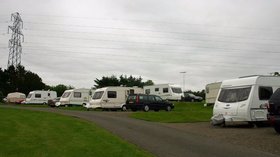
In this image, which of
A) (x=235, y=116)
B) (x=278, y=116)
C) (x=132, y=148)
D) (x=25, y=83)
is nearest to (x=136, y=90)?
(x=235, y=116)

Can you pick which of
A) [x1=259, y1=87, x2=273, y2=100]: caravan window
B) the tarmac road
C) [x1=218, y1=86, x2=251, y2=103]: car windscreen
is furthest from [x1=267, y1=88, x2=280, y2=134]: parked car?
[x1=259, y1=87, x2=273, y2=100]: caravan window

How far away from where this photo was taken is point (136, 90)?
4725 centimetres

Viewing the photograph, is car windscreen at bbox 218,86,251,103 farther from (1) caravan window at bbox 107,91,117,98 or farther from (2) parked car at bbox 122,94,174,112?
(1) caravan window at bbox 107,91,117,98

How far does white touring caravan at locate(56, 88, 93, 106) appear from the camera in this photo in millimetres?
54312

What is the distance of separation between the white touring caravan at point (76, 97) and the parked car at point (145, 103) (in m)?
15.0

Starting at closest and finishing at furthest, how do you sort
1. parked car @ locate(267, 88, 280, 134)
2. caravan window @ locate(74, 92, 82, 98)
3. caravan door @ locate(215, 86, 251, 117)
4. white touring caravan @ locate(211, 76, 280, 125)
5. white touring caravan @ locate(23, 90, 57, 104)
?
parked car @ locate(267, 88, 280, 134), white touring caravan @ locate(211, 76, 280, 125), caravan door @ locate(215, 86, 251, 117), caravan window @ locate(74, 92, 82, 98), white touring caravan @ locate(23, 90, 57, 104)

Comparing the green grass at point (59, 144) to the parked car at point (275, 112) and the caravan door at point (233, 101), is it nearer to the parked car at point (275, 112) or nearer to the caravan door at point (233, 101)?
the parked car at point (275, 112)

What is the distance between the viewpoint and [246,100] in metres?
22.3

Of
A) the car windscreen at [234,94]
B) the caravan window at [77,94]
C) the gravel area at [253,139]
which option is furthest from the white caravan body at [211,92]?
the gravel area at [253,139]

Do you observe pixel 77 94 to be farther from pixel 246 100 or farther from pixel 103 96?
pixel 246 100

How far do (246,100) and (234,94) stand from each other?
1.12 metres

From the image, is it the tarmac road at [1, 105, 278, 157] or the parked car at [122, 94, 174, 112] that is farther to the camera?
the parked car at [122, 94, 174, 112]

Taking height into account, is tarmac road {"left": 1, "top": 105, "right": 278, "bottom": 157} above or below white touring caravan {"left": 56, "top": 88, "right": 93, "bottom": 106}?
below

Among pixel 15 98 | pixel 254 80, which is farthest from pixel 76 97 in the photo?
pixel 254 80
